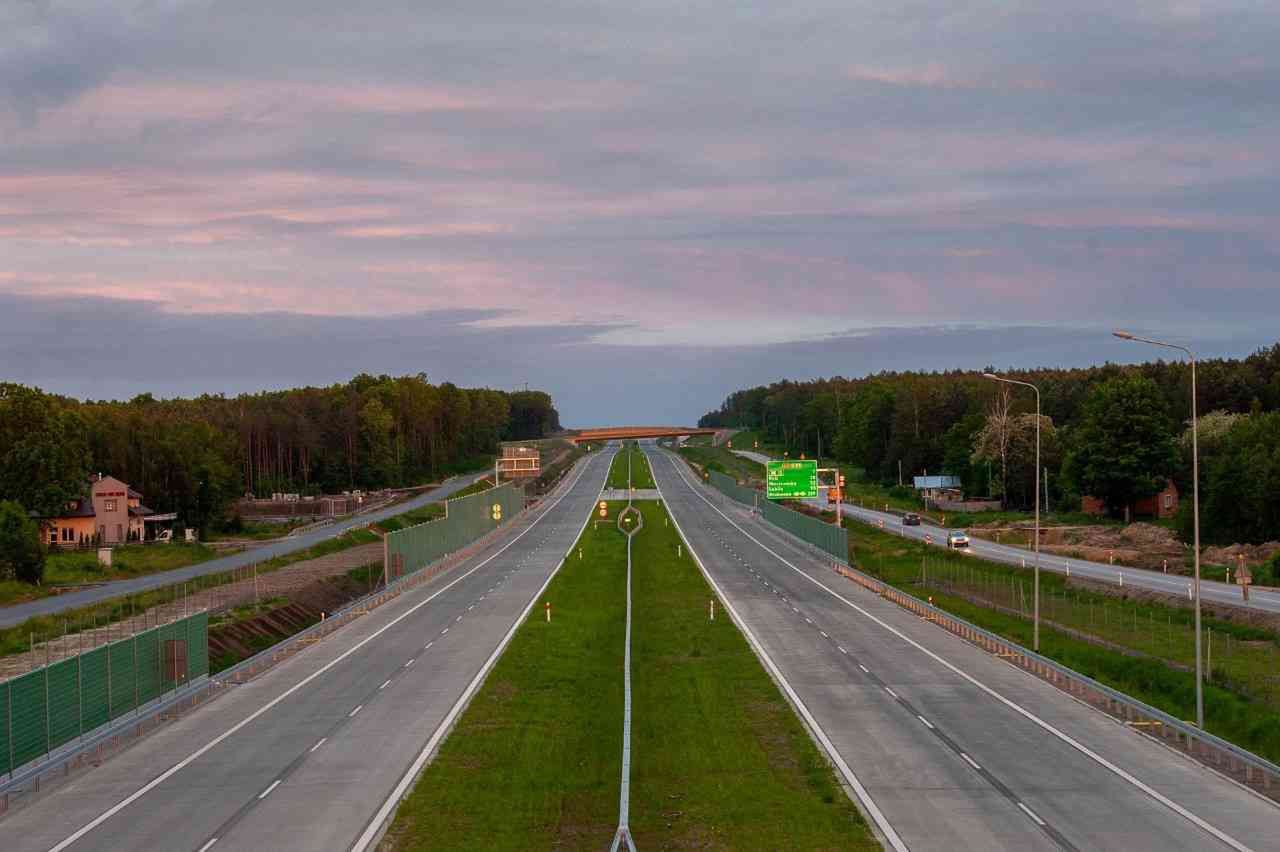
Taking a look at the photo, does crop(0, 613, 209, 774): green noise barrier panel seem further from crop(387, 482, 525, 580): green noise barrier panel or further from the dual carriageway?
crop(387, 482, 525, 580): green noise barrier panel

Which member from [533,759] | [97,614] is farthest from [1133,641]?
[97,614]

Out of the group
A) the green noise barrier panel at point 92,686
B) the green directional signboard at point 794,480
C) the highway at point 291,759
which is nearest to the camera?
the highway at point 291,759

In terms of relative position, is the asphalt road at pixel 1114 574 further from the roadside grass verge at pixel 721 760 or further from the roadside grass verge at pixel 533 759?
the roadside grass verge at pixel 533 759

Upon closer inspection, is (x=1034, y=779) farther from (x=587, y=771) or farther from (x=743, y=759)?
(x=587, y=771)

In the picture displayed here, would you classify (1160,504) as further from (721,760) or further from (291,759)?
(291,759)

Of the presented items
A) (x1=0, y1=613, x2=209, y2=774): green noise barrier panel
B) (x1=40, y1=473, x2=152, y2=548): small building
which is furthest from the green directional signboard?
(x1=0, y1=613, x2=209, y2=774): green noise barrier panel

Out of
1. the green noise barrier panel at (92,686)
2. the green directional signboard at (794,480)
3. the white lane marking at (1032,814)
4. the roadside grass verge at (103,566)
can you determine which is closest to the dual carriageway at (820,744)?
the white lane marking at (1032,814)
